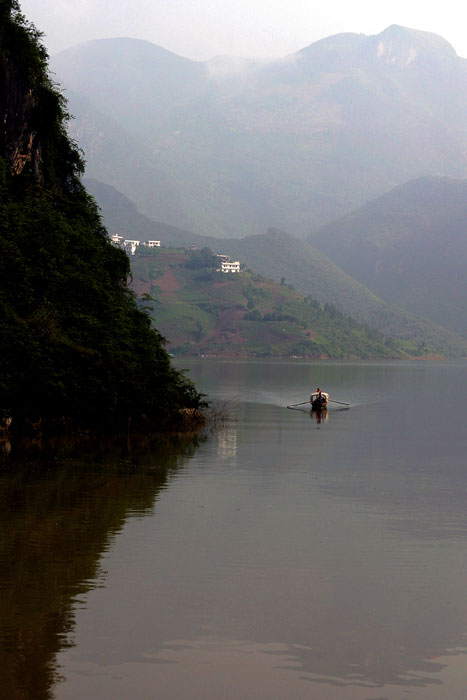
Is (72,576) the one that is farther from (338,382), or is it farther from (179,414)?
(338,382)

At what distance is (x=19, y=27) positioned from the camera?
200ft

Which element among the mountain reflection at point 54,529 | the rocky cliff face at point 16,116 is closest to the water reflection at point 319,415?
the mountain reflection at point 54,529

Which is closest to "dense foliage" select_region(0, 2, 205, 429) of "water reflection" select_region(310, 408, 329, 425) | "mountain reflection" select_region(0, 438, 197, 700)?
"mountain reflection" select_region(0, 438, 197, 700)

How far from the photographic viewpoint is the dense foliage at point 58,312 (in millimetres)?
47875

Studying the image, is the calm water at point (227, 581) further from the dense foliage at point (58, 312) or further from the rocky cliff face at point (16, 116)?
the rocky cliff face at point (16, 116)

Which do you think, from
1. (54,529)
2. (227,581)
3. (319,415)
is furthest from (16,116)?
(319,415)

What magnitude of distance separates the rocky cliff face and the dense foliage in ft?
0.53

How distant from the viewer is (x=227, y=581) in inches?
875

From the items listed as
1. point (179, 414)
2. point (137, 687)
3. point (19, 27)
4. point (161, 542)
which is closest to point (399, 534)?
point (161, 542)

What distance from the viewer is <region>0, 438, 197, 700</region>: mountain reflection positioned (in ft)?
54.6

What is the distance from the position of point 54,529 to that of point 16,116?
37552 mm

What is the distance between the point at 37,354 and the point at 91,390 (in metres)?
4.77

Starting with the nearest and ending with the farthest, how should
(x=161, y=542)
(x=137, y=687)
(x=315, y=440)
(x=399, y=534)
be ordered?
(x=137, y=687), (x=161, y=542), (x=399, y=534), (x=315, y=440)

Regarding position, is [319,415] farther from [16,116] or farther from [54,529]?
[54,529]
